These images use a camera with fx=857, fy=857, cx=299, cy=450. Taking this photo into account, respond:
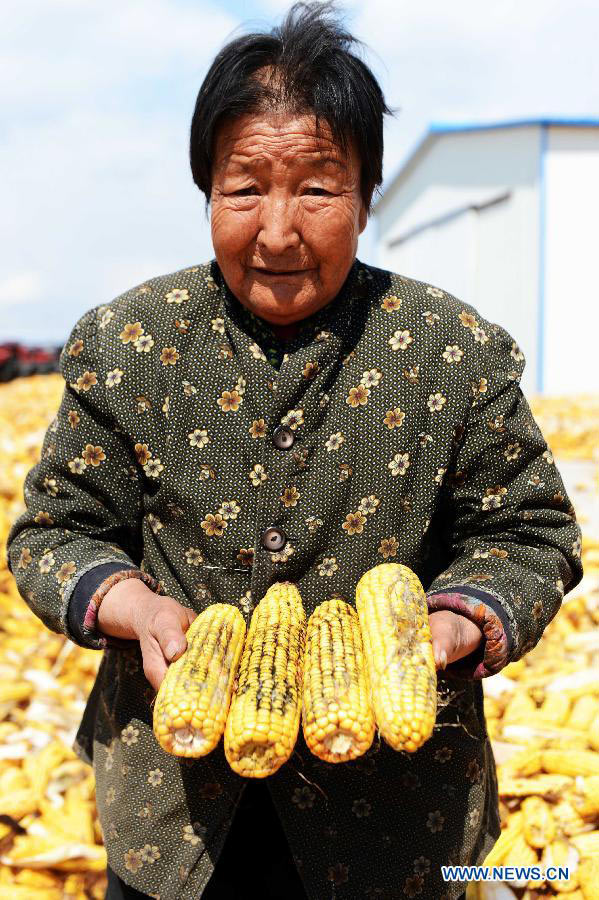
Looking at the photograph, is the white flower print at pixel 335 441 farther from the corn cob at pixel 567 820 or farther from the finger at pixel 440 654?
the corn cob at pixel 567 820

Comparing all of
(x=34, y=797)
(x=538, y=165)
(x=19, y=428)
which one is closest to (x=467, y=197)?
(x=538, y=165)

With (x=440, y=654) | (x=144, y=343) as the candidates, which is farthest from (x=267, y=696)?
(x=144, y=343)

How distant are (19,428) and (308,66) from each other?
289 inches

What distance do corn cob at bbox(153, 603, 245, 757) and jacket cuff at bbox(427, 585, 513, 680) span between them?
0.49 m

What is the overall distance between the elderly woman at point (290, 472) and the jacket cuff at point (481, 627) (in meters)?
0.04

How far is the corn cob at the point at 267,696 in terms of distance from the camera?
1594 mm

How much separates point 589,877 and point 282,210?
244 centimetres

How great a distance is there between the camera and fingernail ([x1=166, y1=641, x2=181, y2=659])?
1.71 metres

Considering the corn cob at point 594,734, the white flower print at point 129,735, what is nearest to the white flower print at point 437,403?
the white flower print at point 129,735

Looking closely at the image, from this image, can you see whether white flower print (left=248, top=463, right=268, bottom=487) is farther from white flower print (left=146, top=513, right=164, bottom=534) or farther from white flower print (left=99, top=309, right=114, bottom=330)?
white flower print (left=99, top=309, right=114, bottom=330)

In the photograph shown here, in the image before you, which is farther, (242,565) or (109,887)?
(109,887)

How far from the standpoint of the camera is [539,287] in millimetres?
16016

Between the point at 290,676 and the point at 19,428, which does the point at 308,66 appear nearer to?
the point at 290,676

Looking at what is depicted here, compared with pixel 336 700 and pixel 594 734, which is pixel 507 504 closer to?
pixel 336 700
